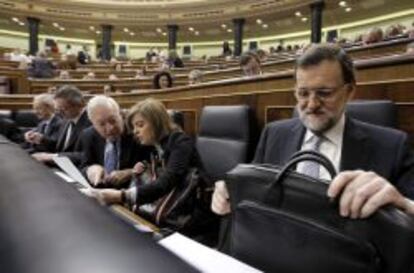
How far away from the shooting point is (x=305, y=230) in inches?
26.5

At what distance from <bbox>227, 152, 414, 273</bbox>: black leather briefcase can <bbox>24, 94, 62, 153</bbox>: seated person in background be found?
2.80 meters

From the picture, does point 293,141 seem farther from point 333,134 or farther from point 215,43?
point 215,43

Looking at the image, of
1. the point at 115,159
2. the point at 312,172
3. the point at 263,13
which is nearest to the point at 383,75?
the point at 312,172

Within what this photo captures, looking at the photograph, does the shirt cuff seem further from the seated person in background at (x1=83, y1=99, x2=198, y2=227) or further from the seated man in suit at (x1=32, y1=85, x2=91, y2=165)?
the seated man in suit at (x1=32, y1=85, x2=91, y2=165)

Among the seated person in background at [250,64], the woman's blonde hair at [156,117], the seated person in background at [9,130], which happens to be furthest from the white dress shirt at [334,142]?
the seated person in background at [9,130]

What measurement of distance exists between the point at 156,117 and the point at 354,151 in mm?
1084

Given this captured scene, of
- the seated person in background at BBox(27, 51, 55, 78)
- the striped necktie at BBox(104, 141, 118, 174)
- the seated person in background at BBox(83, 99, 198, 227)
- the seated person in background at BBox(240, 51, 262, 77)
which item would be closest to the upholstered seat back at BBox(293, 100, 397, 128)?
the seated person in background at BBox(83, 99, 198, 227)

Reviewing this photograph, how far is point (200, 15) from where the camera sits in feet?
49.9

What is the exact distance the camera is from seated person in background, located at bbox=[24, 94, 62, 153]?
11.6 ft

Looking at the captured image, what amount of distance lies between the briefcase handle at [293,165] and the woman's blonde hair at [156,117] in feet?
4.54

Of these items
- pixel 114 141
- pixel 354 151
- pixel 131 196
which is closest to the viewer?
pixel 354 151

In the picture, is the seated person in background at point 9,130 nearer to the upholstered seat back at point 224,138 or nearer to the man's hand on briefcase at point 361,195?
the upholstered seat back at point 224,138

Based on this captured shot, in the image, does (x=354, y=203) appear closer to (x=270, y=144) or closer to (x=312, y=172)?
(x=312, y=172)

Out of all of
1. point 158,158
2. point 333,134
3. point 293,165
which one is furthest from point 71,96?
point 293,165
